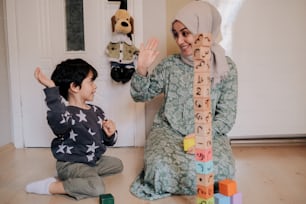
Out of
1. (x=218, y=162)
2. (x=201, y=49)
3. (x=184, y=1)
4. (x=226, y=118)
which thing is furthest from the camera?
(x=184, y=1)

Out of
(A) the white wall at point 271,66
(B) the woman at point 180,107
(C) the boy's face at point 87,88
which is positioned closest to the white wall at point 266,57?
(A) the white wall at point 271,66

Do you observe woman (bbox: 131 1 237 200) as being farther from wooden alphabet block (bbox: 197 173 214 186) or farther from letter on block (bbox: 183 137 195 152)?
wooden alphabet block (bbox: 197 173 214 186)

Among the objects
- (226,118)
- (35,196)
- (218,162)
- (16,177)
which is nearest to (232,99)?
(226,118)

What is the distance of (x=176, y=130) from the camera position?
1.30 metres

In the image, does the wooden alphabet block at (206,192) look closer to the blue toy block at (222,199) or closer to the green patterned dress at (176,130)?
the blue toy block at (222,199)

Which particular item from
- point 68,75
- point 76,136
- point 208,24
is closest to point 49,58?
point 68,75

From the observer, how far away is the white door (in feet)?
5.97

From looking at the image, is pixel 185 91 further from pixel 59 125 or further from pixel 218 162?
pixel 59 125

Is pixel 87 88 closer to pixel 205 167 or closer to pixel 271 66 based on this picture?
pixel 205 167

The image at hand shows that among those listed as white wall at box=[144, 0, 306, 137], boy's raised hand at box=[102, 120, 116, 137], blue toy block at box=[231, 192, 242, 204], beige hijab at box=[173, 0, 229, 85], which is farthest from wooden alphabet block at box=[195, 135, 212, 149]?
white wall at box=[144, 0, 306, 137]

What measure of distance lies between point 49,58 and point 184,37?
37.5 inches

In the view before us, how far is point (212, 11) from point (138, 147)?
97cm

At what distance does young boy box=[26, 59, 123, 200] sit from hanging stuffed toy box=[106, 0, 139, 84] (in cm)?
50

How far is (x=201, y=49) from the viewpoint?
85cm
